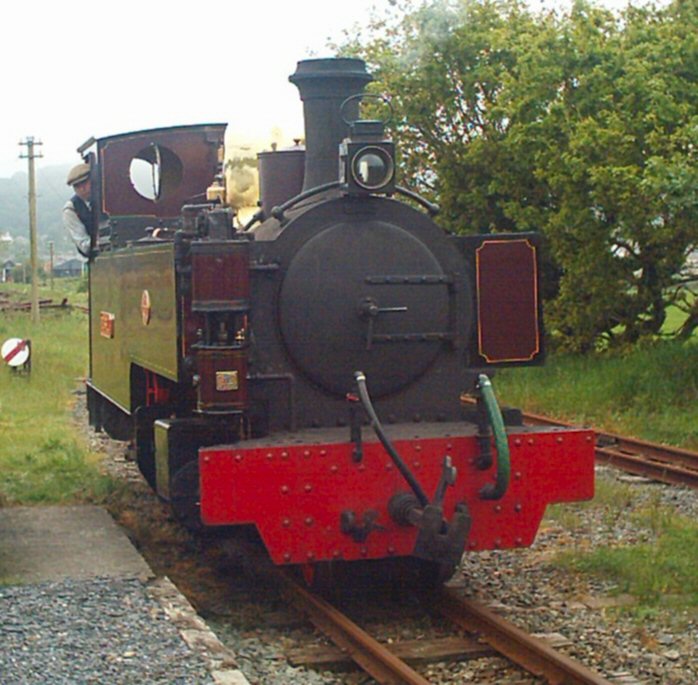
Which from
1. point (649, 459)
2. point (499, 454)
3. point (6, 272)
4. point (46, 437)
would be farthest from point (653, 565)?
point (6, 272)

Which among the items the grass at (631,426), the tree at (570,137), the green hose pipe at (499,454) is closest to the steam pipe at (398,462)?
the green hose pipe at (499,454)

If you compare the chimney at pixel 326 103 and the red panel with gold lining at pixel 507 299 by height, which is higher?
the chimney at pixel 326 103

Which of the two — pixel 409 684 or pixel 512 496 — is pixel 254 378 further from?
pixel 409 684

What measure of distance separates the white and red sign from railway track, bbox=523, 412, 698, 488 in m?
8.85

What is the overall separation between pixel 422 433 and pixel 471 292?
86cm

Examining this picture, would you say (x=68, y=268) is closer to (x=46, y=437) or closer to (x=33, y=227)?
(x=33, y=227)

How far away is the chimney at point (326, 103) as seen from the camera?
656 cm

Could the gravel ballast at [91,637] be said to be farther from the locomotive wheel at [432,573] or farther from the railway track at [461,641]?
the locomotive wheel at [432,573]

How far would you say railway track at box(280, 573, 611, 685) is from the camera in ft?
16.4

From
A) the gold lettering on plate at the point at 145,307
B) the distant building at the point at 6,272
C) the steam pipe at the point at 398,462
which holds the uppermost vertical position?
the gold lettering on plate at the point at 145,307

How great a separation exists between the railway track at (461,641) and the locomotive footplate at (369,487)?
311 millimetres

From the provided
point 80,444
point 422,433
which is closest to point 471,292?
point 422,433

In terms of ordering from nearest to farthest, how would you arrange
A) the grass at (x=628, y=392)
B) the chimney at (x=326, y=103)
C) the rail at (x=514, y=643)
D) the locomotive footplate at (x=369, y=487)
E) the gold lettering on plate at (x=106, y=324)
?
the rail at (x=514, y=643)
the locomotive footplate at (x=369, y=487)
the chimney at (x=326, y=103)
the gold lettering on plate at (x=106, y=324)
the grass at (x=628, y=392)

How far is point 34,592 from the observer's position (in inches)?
229
